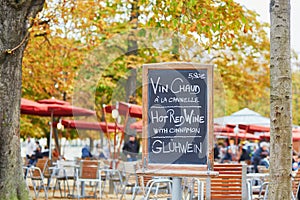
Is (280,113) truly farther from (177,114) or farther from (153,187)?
(153,187)

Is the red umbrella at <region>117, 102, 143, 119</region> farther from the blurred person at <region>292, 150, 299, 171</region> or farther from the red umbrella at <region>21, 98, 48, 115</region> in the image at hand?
the blurred person at <region>292, 150, 299, 171</region>

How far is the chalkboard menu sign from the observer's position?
24.9 feet

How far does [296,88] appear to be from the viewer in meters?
55.8

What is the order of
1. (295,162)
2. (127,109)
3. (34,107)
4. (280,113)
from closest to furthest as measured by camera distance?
(280,113)
(295,162)
(127,109)
(34,107)

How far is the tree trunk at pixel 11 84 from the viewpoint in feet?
33.9

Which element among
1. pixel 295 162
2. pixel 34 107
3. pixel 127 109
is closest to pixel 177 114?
pixel 295 162

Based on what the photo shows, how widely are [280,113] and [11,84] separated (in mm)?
5172

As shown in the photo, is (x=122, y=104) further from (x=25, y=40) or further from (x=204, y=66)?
(x=204, y=66)

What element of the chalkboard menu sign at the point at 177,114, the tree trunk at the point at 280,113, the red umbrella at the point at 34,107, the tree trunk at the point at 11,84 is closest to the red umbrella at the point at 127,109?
the red umbrella at the point at 34,107

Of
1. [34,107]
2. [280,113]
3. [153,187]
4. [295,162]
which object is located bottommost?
[153,187]

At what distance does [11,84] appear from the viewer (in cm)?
1042

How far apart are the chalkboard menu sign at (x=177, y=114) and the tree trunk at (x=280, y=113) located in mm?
1010

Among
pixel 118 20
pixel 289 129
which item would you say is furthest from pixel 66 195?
pixel 289 129

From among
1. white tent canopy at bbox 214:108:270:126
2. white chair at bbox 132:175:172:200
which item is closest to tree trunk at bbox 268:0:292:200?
white chair at bbox 132:175:172:200
